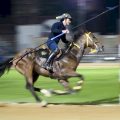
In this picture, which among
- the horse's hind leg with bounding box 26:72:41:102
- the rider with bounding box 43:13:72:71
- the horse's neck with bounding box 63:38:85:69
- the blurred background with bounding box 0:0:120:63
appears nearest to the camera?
the horse's hind leg with bounding box 26:72:41:102

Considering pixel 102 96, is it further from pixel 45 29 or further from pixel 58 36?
pixel 45 29

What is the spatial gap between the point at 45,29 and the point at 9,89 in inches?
320

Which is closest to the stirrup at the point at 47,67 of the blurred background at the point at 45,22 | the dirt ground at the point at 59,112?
the dirt ground at the point at 59,112

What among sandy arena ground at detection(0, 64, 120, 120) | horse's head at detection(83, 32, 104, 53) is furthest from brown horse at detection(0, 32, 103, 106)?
sandy arena ground at detection(0, 64, 120, 120)

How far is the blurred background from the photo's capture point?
1001 inches

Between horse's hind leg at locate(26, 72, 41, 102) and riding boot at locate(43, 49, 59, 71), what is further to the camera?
riding boot at locate(43, 49, 59, 71)

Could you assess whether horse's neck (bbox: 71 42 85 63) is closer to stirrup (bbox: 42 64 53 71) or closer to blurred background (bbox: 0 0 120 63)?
stirrup (bbox: 42 64 53 71)

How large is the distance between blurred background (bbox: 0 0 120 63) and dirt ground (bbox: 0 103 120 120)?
11420 mm

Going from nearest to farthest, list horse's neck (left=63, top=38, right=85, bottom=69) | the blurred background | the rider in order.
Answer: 1. the rider
2. horse's neck (left=63, top=38, right=85, bottom=69)
3. the blurred background

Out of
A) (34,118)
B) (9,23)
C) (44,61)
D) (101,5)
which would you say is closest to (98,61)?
(101,5)

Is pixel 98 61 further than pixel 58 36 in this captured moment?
Yes

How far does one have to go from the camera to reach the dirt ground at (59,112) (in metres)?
12.1

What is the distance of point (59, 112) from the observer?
12.9m

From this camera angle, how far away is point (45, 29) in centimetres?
2580
